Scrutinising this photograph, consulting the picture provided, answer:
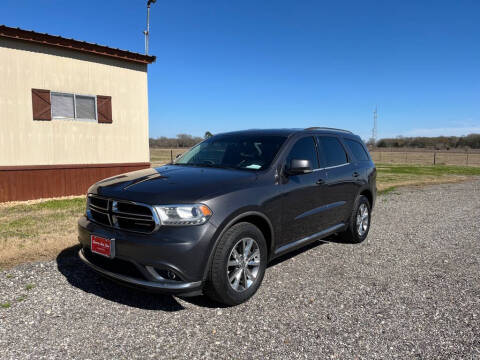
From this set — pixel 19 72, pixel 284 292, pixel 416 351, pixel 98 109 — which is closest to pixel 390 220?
pixel 284 292

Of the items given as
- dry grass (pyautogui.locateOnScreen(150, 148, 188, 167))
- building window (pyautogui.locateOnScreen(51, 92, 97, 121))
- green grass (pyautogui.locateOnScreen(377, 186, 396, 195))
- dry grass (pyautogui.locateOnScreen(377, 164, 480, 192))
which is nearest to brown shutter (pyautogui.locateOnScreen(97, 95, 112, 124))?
building window (pyautogui.locateOnScreen(51, 92, 97, 121))

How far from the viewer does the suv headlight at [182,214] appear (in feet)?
9.54

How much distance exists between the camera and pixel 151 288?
2848mm

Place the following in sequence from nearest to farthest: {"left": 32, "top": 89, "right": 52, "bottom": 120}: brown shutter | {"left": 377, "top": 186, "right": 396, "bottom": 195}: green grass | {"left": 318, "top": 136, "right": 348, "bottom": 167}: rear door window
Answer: {"left": 318, "top": 136, "right": 348, "bottom": 167}: rear door window
{"left": 32, "top": 89, "right": 52, "bottom": 120}: brown shutter
{"left": 377, "top": 186, "right": 396, "bottom": 195}: green grass

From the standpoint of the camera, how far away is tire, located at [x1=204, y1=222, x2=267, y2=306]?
3.05 m

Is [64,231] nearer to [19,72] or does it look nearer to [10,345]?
[10,345]

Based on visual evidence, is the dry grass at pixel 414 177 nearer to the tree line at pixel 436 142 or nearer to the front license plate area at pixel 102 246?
the front license plate area at pixel 102 246

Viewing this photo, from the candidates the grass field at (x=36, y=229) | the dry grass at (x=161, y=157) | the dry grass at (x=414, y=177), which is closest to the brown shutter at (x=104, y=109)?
the grass field at (x=36, y=229)

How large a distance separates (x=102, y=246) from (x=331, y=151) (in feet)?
11.0

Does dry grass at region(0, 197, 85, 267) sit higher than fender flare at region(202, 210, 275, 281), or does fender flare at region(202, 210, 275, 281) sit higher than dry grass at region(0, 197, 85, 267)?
fender flare at region(202, 210, 275, 281)

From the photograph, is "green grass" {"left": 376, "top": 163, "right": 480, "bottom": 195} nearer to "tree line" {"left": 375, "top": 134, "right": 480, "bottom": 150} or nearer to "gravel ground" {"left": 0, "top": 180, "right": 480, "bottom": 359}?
"gravel ground" {"left": 0, "top": 180, "right": 480, "bottom": 359}

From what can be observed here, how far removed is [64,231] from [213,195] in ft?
12.7

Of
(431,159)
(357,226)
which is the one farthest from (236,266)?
(431,159)

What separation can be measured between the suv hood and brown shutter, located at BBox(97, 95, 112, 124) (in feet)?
22.7
